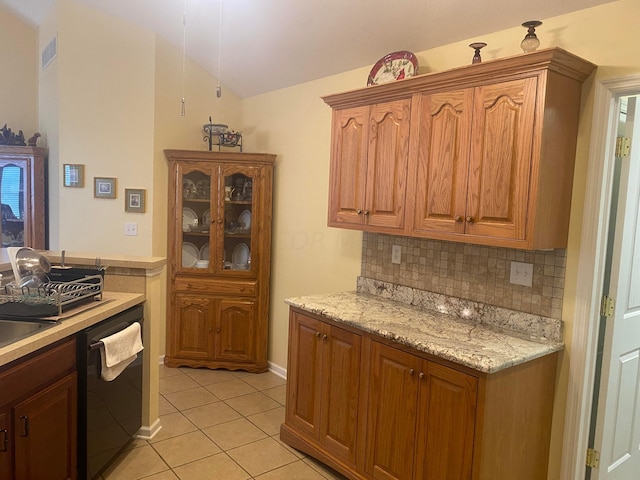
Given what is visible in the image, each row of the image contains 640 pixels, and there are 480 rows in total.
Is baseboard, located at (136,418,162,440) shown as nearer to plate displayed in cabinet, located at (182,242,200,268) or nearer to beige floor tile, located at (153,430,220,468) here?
beige floor tile, located at (153,430,220,468)

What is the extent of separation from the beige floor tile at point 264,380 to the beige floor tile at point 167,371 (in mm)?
593

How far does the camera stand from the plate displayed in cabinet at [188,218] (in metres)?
4.14

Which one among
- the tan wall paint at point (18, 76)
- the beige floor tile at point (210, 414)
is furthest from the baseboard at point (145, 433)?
the tan wall paint at point (18, 76)

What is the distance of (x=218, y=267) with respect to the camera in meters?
4.08

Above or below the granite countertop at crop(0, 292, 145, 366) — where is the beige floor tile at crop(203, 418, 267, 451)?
below

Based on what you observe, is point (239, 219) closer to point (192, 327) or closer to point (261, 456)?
point (192, 327)

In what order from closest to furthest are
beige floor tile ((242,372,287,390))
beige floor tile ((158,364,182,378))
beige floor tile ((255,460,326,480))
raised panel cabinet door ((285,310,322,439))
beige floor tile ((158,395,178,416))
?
beige floor tile ((255,460,326,480)) < raised panel cabinet door ((285,310,322,439)) < beige floor tile ((158,395,178,416)) < beige floor tile ((242,372,287,390)) < beige floor tile ((158,364,182,378))

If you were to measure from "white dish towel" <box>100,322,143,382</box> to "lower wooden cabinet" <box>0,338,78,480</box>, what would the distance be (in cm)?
16

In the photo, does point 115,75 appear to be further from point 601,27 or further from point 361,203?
point 601,27

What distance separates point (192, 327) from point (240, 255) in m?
0.74

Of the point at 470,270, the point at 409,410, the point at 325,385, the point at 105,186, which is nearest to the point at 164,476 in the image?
the point at 325,385

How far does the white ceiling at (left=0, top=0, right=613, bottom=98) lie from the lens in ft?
8.11

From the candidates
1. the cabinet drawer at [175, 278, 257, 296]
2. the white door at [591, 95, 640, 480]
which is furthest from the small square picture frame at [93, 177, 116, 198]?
the white door at [591, 95, 640, 480]

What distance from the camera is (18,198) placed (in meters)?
4.45
